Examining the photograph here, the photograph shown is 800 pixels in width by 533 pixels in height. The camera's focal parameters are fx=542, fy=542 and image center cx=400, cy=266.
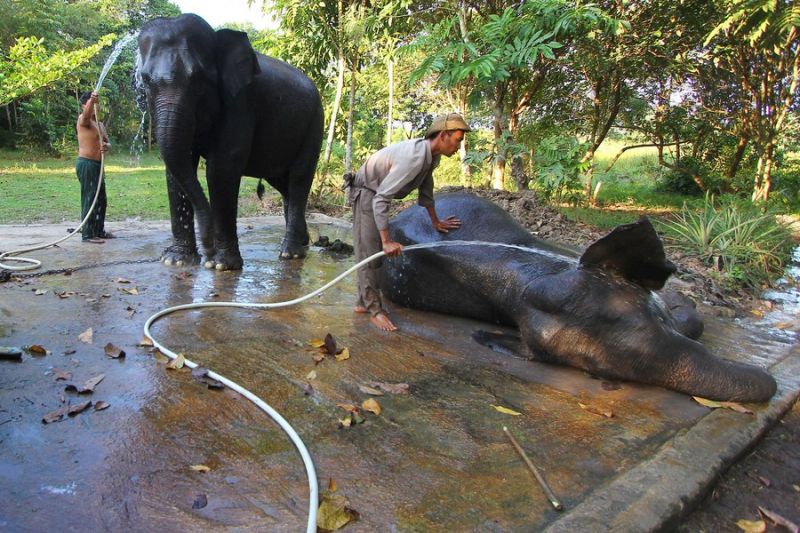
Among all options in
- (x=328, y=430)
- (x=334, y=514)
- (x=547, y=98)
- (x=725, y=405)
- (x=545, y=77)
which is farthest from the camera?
(x=547, y=98)

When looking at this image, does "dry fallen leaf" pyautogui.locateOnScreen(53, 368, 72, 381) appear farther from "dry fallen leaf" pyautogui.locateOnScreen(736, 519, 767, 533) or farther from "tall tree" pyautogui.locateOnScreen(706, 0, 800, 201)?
"tall tree" pyautogui.locateOnScreen(706, 0, 800, 201)

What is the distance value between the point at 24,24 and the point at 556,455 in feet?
81.0

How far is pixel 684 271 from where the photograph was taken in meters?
6.65

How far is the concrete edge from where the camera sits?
2072mm

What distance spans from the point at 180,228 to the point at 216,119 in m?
1.22

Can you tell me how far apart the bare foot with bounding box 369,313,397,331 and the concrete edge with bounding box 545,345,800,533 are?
212cm

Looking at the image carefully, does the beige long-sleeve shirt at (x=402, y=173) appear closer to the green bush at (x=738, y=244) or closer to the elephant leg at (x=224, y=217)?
the elephant leg at (x=224, y=217)

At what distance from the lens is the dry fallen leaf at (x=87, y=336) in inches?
136

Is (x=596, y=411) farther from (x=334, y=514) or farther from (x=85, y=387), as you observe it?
(x=85, y=387)

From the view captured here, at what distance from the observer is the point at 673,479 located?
7.79 ft

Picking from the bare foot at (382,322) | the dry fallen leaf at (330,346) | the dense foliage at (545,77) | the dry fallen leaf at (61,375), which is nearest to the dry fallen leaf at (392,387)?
the dry fallen leaf at (330,346)

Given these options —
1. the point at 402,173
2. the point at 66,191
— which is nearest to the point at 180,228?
the point at 402,173

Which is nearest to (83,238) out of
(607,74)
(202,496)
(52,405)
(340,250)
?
(340,250)

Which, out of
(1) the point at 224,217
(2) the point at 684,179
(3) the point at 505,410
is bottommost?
(3) the point at 505,410
